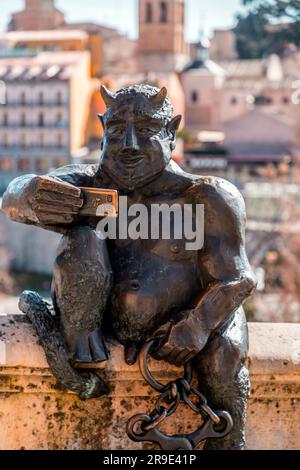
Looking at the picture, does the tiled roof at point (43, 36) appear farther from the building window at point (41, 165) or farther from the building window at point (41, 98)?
the building window at point (41, 165)

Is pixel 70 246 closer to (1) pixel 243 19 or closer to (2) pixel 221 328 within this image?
(2) pixel 221 328

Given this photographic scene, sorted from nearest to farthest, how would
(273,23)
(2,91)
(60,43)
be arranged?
(273,23) → (2,91) → (60,43)

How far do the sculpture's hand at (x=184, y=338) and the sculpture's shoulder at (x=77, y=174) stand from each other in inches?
19.0

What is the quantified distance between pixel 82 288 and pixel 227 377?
18.7 inches

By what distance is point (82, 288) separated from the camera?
8.40ft

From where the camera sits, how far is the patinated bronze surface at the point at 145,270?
2.55 meters

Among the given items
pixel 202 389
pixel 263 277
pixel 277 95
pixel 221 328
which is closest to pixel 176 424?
pixel 202 389

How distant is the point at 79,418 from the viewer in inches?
107

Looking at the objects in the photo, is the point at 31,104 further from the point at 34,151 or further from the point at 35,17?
the point at 35,17

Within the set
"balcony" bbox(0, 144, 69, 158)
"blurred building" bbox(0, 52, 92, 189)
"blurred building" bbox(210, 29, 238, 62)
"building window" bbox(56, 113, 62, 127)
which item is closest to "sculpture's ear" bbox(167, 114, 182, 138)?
"blurred building" bbox(0, 52, 92, 189)

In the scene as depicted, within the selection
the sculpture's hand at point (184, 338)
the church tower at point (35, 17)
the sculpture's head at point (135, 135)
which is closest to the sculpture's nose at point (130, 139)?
the sculpture's head at point (135, 135)

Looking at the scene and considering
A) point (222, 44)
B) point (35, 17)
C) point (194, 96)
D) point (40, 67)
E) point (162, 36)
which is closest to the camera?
point (40, 67)

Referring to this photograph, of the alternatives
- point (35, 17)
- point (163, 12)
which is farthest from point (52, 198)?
point (163, 12)
